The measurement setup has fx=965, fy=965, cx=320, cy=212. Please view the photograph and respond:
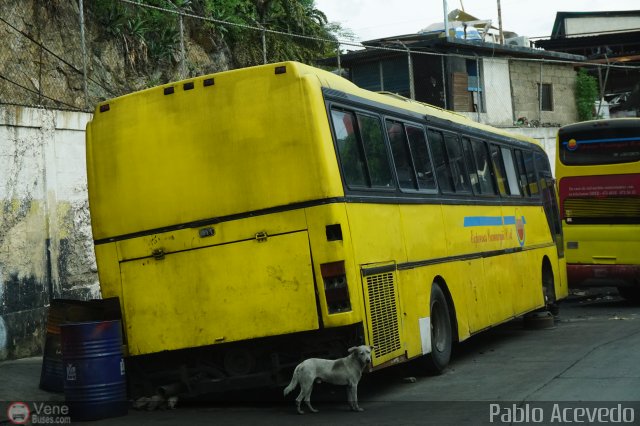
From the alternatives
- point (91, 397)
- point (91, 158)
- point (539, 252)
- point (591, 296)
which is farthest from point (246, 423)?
point (591, 296)

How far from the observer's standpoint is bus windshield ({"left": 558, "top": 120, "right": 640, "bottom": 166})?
795 inches

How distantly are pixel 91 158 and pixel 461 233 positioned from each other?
5.12 m

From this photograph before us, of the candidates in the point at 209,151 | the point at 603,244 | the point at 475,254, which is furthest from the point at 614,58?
the point at 209,151

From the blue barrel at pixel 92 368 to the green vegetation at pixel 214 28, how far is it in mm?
9682

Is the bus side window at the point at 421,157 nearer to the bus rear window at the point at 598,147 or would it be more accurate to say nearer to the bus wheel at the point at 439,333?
the bus wheel at the point at 439,333

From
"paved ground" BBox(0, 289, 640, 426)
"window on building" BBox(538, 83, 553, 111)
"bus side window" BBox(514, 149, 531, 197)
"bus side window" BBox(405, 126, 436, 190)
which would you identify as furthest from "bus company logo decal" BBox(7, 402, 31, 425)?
"window on building" BBox(538, 83, 553, 111)

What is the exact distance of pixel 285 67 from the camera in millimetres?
9070

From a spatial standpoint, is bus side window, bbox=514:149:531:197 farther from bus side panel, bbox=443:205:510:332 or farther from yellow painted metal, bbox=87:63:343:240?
yellow painted metal, bbox=87:63:343:240

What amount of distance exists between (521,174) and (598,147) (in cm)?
470

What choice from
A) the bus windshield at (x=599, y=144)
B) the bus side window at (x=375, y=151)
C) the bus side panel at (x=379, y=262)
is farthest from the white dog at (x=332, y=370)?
the bus windshield at (x=599, y=144)

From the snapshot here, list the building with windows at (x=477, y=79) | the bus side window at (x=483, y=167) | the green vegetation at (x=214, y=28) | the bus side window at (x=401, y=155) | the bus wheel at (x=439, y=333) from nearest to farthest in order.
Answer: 1. the bus side window at (x=401, y=155)
2. the bus wheel at (x=439, y=333)
3. the bus side window at (x=483, y=167)
4. the green vegetation at (x=214, y=28)
5. the building with windows at (x=477, y=79)

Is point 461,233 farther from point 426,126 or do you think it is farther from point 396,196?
point 396,196

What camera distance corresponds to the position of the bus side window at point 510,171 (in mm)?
15680

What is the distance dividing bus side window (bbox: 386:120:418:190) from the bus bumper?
34.1 feet
